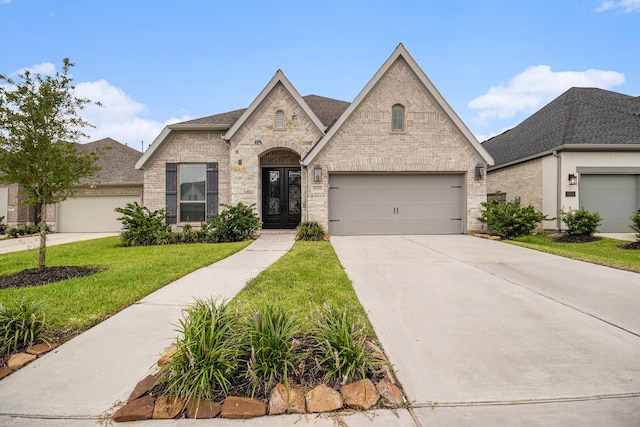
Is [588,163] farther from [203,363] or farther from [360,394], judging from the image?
[203,363]

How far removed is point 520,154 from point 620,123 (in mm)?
3630

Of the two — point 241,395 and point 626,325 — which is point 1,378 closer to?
point 241,395

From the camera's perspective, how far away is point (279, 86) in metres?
11.7

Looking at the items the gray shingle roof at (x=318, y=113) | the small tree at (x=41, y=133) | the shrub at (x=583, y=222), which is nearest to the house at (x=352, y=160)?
the gray shingle roof at (x=318, y=113)

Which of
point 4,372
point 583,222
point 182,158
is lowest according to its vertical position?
point 4,372

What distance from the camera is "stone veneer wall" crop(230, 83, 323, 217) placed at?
11.8m

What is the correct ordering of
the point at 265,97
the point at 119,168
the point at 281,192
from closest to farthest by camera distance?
1. the point at 265,97
2. the point at 281,192
3. the point at 119,168

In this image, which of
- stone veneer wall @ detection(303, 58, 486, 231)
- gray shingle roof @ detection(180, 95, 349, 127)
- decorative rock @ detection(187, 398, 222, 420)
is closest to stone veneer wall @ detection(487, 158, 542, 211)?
stone veneer wall @ detection(303, 58, 486, 231)

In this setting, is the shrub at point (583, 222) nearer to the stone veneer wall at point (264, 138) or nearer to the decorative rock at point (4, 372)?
the stone veneer wall at point (264, 138)

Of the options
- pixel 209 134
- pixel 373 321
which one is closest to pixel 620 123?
pixel 373 321

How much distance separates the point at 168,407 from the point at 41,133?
579 cm

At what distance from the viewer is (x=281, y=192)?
13.2 metres

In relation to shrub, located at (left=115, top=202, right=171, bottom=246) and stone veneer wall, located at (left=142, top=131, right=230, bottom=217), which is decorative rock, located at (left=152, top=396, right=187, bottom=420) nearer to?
shrub, located at (left=115, top=202, right=171, bottom=246)

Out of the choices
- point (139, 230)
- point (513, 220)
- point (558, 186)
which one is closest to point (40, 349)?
point (139, 230)
